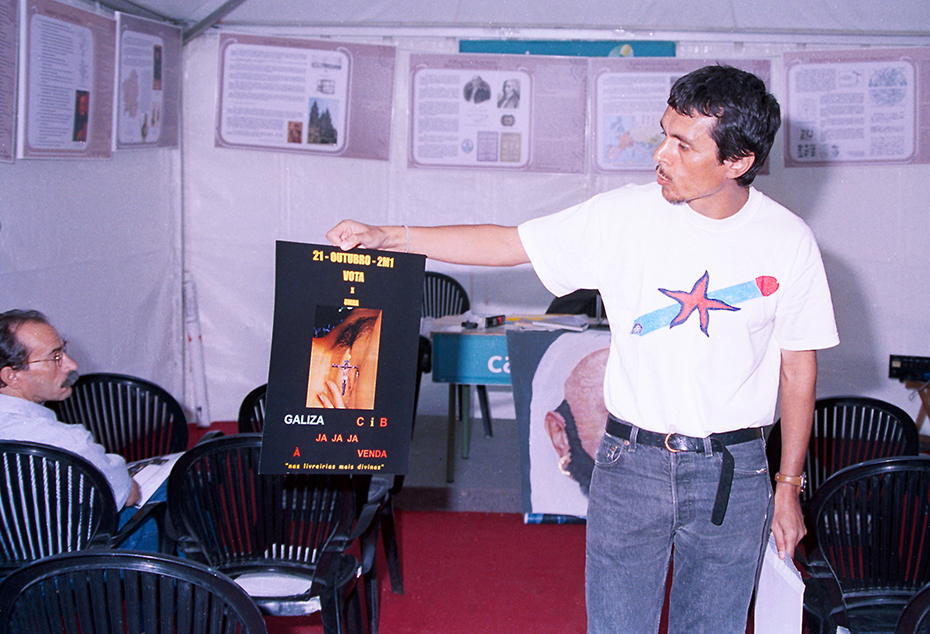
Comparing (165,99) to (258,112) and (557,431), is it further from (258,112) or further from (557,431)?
(557,431)

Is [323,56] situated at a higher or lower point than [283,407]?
higher

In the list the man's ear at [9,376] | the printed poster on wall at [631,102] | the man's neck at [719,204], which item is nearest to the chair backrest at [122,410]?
the man's ear at [9,376]

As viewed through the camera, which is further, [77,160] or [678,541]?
[77,160]

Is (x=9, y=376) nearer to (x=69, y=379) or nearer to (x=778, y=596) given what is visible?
(x=69, y=379)

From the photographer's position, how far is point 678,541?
1473 millimetres

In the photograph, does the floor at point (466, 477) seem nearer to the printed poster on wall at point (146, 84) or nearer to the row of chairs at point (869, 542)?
the row of chairs at point (869, 542)

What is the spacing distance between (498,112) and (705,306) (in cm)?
368

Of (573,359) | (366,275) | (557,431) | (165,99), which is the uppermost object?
(165,99)

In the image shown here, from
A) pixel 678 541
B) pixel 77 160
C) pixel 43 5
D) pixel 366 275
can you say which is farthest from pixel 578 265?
pixel 77 160

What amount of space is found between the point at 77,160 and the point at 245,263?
1.37 metres

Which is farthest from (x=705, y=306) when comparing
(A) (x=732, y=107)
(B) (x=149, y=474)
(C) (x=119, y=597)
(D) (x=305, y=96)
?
(D) (x=305, y=96)

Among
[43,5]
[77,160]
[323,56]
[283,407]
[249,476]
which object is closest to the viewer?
[283,407]

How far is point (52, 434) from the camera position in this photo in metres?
2.18

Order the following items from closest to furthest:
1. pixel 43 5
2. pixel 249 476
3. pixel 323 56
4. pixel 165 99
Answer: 1. pixel 249 476
2. pixel 43 5
3. pixel 165 99
4. pixel 323 56
